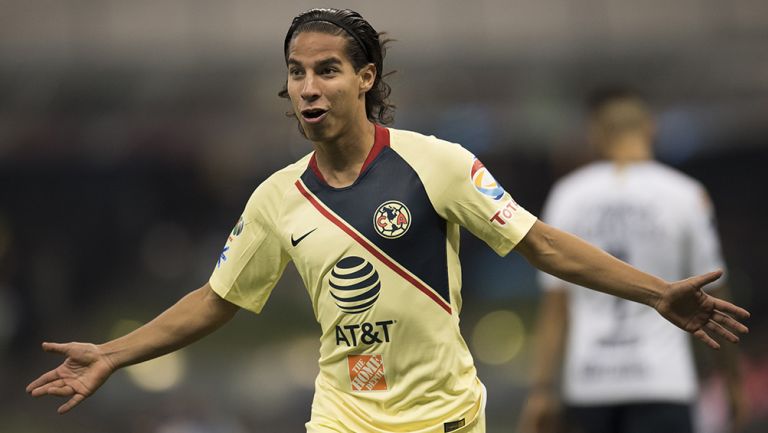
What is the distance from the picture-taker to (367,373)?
491 centimetres

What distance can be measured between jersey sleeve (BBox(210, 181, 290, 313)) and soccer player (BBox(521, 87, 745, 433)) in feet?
7.38

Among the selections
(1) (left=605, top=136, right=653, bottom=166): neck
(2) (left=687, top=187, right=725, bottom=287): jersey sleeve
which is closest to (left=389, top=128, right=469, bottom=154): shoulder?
(2) (left=687, top=187, right=725, bottom=287): jersey sleeve

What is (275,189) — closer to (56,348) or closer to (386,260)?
(386,260)

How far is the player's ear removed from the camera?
16.5ft

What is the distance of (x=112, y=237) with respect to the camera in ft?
68.6

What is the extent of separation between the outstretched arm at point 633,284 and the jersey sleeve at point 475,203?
0.07 meters

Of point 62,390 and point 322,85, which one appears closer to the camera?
point 322,85

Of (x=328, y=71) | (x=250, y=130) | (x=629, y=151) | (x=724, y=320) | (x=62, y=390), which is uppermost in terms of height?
(x=250, y=130)

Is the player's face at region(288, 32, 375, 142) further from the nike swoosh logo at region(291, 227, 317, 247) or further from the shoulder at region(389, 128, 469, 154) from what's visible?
the nike swoosh logo at region(291, 227, 317, 247)

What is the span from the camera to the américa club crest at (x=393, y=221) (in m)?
4.82

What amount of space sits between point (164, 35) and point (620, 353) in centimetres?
1826

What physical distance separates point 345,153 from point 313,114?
196 mm

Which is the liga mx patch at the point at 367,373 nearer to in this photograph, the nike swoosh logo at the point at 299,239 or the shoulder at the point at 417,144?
the nike swoosh logo at the point at 299,239

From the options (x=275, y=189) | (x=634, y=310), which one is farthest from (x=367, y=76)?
(x=634, y=310)
